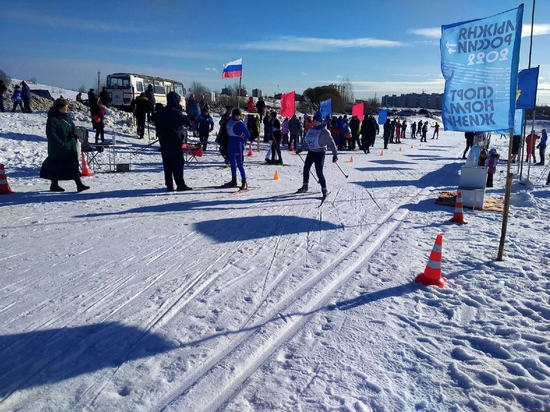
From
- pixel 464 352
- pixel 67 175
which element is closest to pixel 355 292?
pixel 464 352

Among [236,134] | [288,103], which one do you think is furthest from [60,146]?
[288,103]

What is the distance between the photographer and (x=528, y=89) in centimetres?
1098

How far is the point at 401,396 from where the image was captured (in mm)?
2611

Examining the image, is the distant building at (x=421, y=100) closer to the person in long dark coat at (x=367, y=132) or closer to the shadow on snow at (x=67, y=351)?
the person in long dark coat at (x=367, y=132)

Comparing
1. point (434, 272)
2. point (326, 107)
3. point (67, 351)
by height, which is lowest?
point (67, 351)

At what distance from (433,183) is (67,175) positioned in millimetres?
9717

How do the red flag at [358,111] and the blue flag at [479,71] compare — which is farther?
the red flag at [358,111]

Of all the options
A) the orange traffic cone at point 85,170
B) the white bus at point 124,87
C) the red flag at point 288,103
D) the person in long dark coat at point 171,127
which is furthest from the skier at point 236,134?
the white bus at point 124,87

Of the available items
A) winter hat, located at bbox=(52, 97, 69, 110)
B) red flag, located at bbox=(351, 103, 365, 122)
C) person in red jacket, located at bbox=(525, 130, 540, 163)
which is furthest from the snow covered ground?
red flag, located at bbox=(351, 103, 365, 122)

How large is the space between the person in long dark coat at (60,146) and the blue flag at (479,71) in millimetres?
6760

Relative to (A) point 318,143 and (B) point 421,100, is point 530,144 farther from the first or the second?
(B) point 421,100

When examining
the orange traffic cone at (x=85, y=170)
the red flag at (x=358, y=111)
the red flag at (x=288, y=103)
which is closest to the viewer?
the orange traffic cone at (x=85, y=170)

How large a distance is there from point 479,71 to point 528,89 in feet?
25.7

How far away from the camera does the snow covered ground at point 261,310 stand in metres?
2.63
